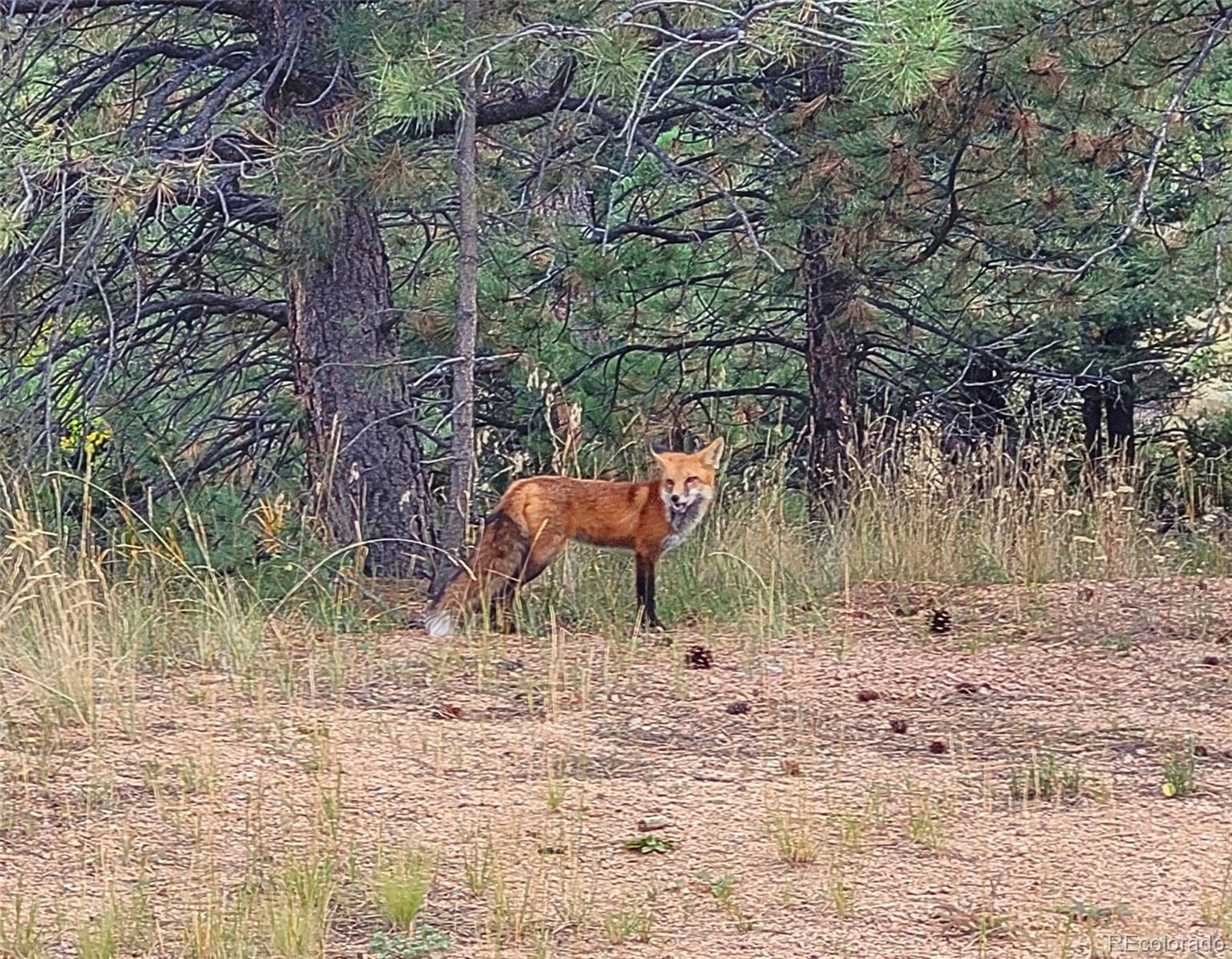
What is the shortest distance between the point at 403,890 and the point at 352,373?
5884 millimetres

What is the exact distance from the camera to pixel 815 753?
6059 mm

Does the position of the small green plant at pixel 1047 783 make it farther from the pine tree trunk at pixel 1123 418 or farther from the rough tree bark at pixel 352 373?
the pine tree trunk at pixel 1123 418

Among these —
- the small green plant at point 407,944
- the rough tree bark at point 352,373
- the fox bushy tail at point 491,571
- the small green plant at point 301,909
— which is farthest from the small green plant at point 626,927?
the rough tree bark at point 352,373

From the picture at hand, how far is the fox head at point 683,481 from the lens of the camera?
8664 mm

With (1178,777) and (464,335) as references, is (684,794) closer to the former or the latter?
(1178,777)

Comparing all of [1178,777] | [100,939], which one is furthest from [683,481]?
[100,939]

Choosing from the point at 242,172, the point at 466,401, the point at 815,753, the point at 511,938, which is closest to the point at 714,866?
the point at 511,938

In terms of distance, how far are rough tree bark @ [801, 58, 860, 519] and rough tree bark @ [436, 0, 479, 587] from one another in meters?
2.70

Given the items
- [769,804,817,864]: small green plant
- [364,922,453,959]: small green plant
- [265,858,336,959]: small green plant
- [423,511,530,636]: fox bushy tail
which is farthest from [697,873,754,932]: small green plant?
[423,511,530,636]: fox bushy tail

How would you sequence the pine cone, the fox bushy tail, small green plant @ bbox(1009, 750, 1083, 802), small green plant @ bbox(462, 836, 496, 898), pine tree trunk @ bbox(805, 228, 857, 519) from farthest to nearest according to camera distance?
pine tree trunk @ bbox(805, 228, 857, 519) → the fox bushy tail → the pine cone → small green plant @ bbox(1009, 750, 1083, 802) → small green plant @ bbox(462, 836, 496, 898)

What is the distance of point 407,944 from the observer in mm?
4285

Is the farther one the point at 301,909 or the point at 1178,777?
the point at 1178,777

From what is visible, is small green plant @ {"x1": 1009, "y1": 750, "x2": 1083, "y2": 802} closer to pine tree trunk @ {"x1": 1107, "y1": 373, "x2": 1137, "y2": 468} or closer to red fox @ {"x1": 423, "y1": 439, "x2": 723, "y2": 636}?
red fox @ {"x1": 423, "y1": 439, "x2": 723, "y2": 636}

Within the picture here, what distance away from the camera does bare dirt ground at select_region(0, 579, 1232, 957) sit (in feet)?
14.7
